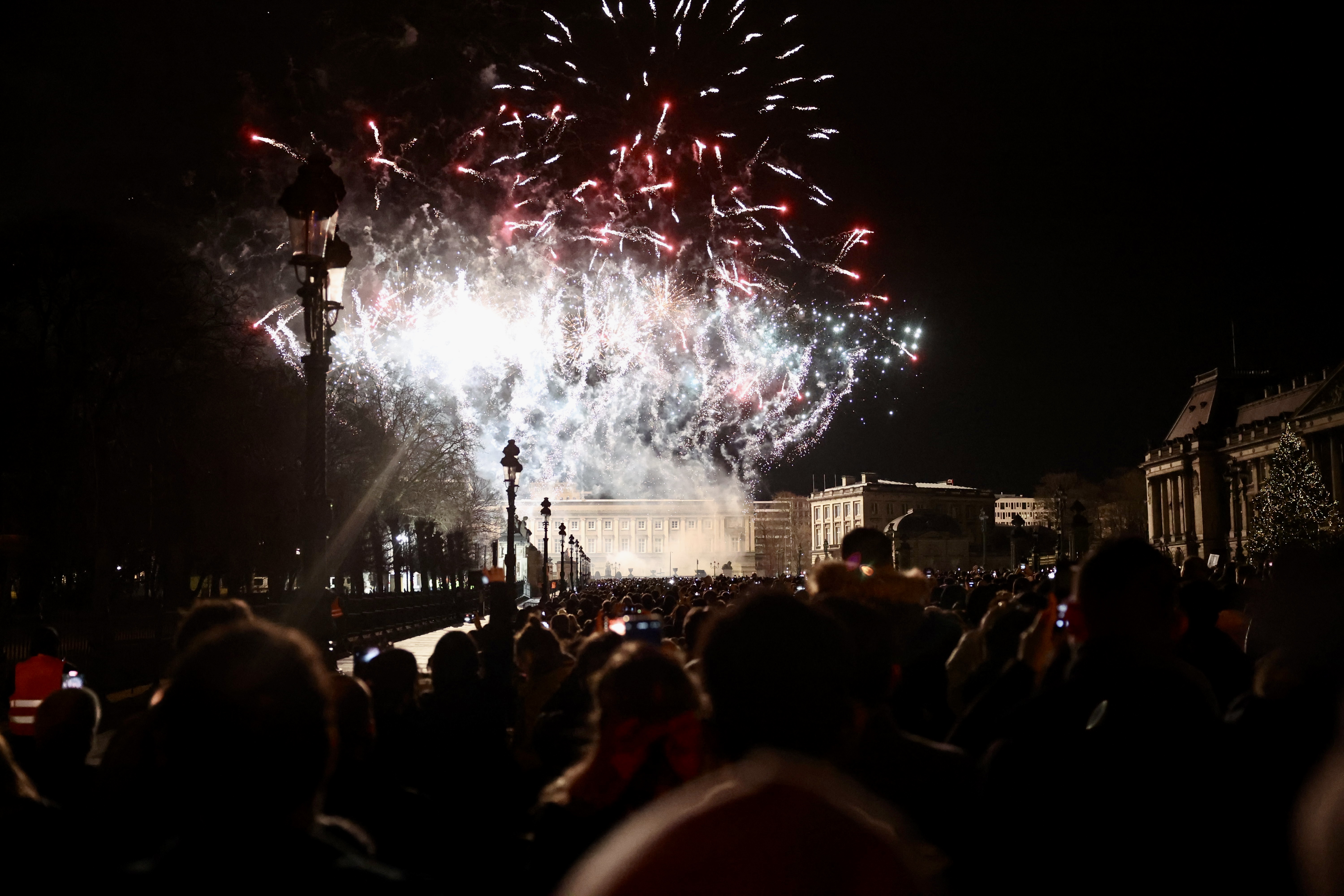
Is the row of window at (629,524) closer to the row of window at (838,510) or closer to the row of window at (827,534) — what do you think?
the row of window at (827,534)

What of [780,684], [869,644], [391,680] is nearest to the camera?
[780,684]

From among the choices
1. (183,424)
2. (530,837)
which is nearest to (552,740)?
(530,837)

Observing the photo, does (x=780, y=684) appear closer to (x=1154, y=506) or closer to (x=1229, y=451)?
(x=1229, y=451)

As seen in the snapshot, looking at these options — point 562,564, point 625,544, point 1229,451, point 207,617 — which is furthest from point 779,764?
point 625,544

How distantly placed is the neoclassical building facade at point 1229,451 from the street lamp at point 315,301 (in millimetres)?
68007

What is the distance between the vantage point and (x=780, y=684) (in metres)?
2.28

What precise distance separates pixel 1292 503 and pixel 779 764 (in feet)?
194

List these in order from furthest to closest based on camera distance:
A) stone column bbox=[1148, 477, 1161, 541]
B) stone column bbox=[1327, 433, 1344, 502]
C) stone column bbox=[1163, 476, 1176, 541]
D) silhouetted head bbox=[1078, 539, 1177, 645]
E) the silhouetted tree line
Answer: stone column bbox=[1148, 477, 1161, 541] → stone column bbox=[1163, 476, 1176, 541] → stone column bbox=[1327, 433, 1344, 502] → the silhouetted tree line → silhouetted head bbox=[1078, 539, 1177, 645]

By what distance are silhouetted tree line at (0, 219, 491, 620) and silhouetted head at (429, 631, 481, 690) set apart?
19850 millimetres

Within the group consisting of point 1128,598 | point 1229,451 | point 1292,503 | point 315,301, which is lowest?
point 1128,598

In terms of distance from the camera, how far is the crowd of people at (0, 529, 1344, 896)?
57.0 inches

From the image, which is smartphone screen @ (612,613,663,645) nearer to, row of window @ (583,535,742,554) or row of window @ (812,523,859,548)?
row of window @ (583,535,742,554)

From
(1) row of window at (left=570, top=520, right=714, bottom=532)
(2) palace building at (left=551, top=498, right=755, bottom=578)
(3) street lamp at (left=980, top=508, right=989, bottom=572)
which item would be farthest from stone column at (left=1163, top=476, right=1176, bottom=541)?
(1) row of window at (left=570, top=520, right=714, bottom=532)

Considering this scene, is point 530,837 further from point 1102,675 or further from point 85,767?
point 1102,675
